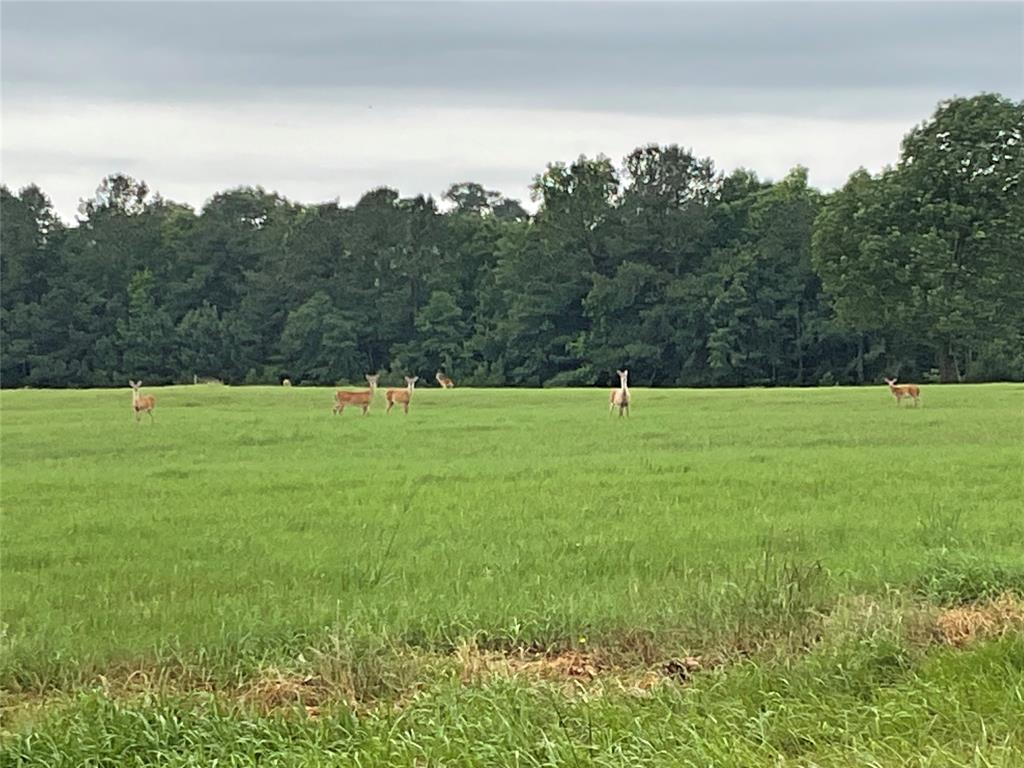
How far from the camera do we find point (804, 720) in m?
6.86

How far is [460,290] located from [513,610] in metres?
64.3

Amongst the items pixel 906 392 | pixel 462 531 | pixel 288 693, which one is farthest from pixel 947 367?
pixel 288 693

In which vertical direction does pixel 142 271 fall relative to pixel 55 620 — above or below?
above

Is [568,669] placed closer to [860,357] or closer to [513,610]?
[513,610]

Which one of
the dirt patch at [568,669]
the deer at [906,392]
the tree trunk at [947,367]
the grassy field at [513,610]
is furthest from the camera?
the tree trunk at [947,367]

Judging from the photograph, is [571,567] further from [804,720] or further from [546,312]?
[546,312]

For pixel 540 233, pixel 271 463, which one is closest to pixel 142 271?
pixel 540 233

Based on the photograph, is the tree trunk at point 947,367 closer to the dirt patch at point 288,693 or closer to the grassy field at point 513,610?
the grassy field at point 513,610

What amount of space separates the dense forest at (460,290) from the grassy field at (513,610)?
147 feet

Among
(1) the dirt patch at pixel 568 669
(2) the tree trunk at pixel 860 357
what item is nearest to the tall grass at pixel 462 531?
(1) the dirt patch at pixel 568 669

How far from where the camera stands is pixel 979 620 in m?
8.82

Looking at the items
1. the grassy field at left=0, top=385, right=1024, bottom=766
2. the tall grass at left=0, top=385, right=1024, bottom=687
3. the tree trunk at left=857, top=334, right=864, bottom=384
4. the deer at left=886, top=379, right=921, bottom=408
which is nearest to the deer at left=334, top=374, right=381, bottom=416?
the tall grass at left=0, top=385, right=1024, bottom=687

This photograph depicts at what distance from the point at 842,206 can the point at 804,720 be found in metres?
51.6

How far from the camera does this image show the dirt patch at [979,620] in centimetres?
848
